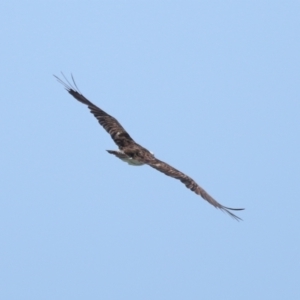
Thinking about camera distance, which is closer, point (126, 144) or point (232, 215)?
point (232, 215)

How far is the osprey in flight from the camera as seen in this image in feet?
65.5

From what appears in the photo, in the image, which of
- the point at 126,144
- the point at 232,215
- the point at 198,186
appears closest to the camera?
the point at 232,215

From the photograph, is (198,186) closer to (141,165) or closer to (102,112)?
(141,165)

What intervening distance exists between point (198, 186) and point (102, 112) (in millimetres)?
3784

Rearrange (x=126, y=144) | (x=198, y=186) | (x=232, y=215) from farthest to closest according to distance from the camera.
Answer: (x=126, y=144), (x=198, y=186), (x=232, y=215)

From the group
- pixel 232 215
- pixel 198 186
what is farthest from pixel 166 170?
pixel 232 215

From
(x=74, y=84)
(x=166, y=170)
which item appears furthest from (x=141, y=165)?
(x=74, y=84)

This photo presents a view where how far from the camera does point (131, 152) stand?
2147cm

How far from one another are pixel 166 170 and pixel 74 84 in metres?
3.65

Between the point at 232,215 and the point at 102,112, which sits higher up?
the point at 102,112

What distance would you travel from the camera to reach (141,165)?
21.3 m

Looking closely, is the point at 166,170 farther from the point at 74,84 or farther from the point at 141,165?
the point at 74,84

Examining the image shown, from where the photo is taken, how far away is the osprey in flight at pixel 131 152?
1995cm

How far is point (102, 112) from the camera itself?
2298 cm
